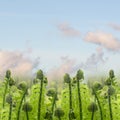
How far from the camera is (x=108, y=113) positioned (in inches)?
104

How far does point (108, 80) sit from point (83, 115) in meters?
0.43

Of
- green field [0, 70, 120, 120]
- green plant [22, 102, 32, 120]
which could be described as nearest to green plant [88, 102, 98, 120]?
green field [0, 70, 120, 120]

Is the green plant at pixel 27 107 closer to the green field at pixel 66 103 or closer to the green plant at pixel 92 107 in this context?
the green field at pixel 66 103

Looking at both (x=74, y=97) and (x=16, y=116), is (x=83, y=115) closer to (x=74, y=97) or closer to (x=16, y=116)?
(x=74, y=97)

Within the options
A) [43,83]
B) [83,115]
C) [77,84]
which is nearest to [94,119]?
[83,115]

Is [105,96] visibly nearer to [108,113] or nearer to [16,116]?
[108,113]

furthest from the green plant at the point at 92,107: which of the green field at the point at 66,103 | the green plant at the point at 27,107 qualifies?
the green plant at the point at 27,107

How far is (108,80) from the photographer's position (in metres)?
2.89

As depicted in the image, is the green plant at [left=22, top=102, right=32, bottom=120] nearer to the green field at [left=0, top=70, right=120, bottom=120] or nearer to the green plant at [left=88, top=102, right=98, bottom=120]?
the green field at [left=0, top=70, right=120, bottom=120]

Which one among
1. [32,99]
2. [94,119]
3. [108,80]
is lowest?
[94,119]

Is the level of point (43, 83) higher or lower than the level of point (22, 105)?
higher

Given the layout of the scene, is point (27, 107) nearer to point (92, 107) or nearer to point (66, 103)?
point (66, 103)

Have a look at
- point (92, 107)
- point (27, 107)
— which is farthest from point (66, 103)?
point (27, 107)

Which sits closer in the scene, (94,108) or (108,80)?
(94,108)
